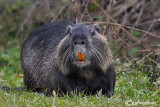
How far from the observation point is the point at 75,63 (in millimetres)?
4336

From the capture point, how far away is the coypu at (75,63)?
4.28 meters

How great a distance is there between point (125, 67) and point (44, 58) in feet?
5.15

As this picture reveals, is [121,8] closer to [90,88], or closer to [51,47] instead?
[51,47]

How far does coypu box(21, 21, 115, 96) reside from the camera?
428 cm

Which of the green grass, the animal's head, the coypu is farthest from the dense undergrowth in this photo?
the animal's head

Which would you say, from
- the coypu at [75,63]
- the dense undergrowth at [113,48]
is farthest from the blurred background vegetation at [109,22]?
the coypu at [75,63]

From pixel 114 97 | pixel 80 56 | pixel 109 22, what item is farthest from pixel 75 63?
pixel 109 22

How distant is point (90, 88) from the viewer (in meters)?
4.68

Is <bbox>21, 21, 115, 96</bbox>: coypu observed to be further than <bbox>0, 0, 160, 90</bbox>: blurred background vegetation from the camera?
No

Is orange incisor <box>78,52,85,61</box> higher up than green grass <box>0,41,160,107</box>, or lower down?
higher up

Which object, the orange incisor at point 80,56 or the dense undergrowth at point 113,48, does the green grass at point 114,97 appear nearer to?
the dense undergrowth at point 113,48

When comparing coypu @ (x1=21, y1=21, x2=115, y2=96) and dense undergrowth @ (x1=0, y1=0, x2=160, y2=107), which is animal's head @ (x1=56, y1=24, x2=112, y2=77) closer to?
coypu @ (x1=21, y1=21, x2=115, y2=96)

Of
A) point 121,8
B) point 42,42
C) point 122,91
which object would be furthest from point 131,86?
point 121,8

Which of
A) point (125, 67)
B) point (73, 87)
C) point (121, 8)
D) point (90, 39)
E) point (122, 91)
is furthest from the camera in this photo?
point (121, 8)
